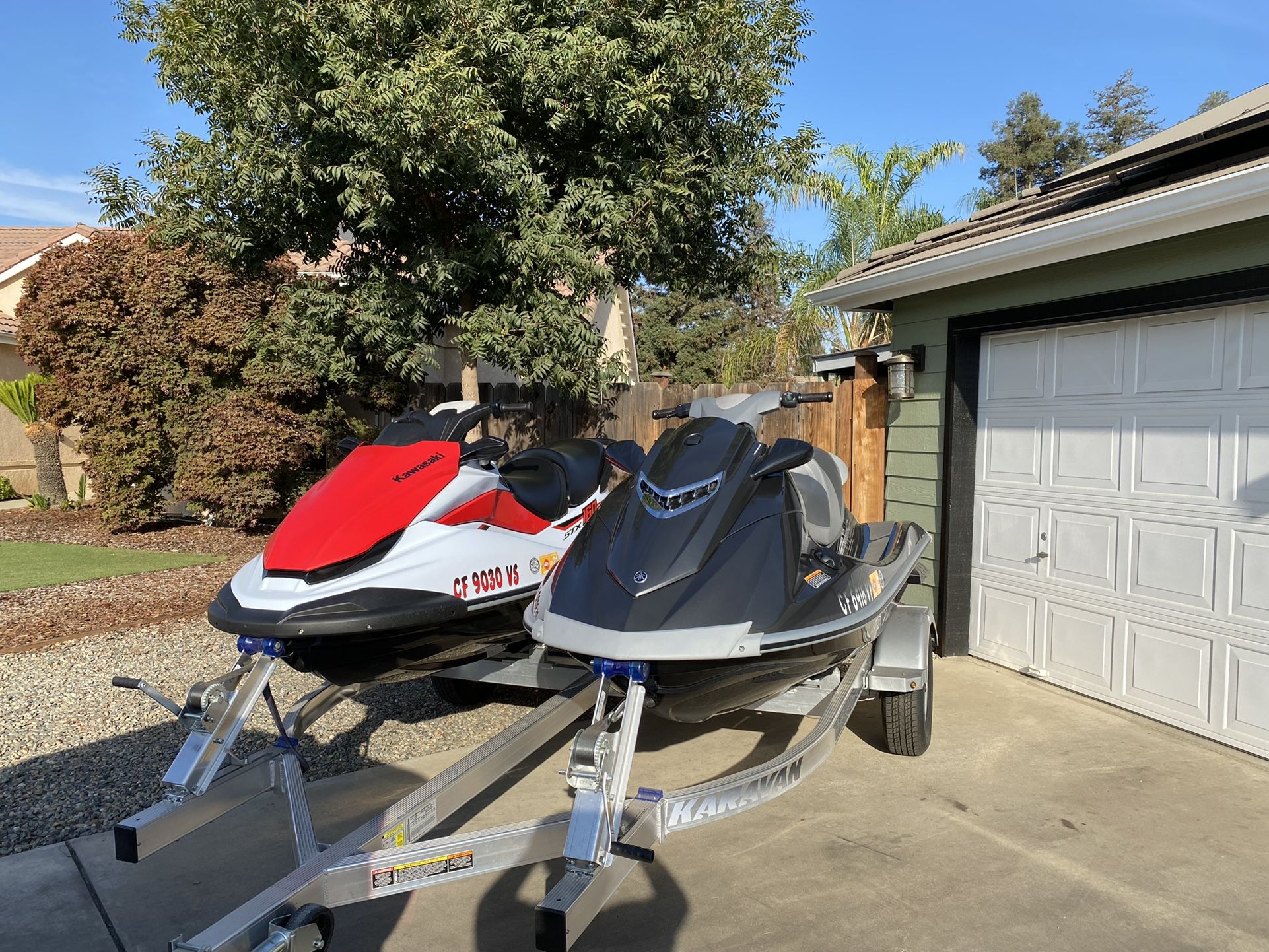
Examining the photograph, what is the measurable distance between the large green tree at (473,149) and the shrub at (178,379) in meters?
1.47

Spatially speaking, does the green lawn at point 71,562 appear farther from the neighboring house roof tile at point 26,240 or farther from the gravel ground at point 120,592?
the neighboring house roof tile at point 26,240

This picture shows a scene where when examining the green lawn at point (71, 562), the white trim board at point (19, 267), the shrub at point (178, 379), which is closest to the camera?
the green lawn at point (71, 562)

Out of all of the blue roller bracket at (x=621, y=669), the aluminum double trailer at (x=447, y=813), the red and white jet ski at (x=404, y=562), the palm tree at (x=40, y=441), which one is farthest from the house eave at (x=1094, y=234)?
the palm tree at (x=40, y=441)

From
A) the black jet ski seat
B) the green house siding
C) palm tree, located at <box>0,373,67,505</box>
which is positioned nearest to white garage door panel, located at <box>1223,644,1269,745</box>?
the green house siding

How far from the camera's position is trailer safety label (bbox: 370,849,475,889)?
91.6 inches

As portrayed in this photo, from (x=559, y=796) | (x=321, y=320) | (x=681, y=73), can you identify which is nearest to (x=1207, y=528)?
(x=559, y=796)

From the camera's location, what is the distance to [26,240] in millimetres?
18766

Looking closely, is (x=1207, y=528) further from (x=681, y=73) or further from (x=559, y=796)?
(x=681, y=73)

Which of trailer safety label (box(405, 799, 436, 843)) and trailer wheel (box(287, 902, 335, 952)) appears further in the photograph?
trailer safety label (box(405, 799, 436, 843))

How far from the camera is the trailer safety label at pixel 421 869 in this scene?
2.33 m

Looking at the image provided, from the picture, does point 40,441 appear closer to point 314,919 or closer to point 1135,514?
point 314,919

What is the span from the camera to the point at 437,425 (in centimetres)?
403

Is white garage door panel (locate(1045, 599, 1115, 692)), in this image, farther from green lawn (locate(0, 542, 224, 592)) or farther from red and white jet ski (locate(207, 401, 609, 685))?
green lawn (locate(0, 542, 224, 592))

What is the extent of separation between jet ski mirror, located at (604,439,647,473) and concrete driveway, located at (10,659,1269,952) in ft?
4.71
